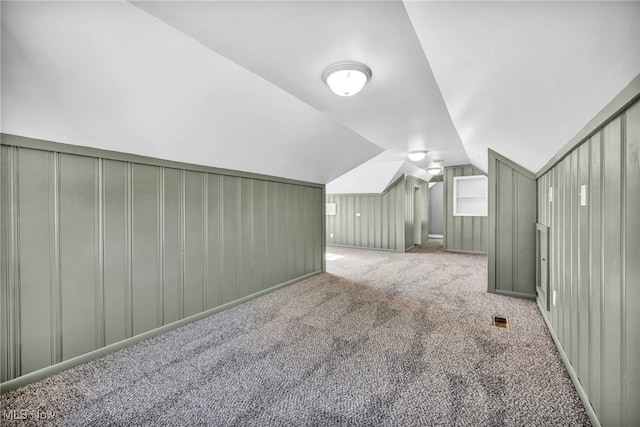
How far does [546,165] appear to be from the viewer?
2.70m

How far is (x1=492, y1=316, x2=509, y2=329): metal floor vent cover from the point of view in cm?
274

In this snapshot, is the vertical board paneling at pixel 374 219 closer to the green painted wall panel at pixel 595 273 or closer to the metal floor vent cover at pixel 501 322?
the metal floor vent cover at pixel 501 322

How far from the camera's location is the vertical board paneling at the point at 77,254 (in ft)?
6.72

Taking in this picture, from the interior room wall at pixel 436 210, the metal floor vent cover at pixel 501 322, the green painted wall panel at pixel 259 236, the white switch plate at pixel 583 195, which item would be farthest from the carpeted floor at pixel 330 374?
the interior room wall at pixel 436 210

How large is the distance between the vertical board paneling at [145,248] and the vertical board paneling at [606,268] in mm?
3218

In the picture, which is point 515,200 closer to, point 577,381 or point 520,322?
point 520,322

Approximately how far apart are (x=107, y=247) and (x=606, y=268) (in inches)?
131

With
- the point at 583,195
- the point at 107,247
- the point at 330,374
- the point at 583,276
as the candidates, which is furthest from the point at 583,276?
the point at 107,247

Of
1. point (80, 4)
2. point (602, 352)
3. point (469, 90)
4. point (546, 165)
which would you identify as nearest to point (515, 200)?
point (546, 165)

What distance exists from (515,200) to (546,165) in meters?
1.14

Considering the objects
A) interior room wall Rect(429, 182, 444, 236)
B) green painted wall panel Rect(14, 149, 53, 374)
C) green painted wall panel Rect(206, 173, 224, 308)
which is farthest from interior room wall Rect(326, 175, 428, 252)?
green painted wall panel Rect(14, 149, 53, 374)

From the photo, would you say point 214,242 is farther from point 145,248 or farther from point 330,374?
point 330,374

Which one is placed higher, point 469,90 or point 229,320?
point 469,90

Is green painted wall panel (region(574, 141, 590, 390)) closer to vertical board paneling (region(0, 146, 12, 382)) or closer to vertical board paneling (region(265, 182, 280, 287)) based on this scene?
vertical board paneling (region(265, 182, 280, 287))
